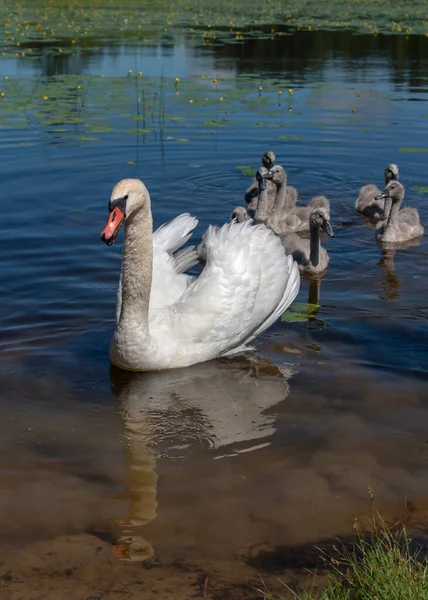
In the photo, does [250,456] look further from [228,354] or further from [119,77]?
[119,77]

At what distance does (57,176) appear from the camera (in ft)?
48.6

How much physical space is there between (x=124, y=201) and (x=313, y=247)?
417 cm

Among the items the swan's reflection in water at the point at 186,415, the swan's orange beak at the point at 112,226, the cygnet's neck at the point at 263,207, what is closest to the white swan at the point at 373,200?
the cygnet's neck at the point at 263,207

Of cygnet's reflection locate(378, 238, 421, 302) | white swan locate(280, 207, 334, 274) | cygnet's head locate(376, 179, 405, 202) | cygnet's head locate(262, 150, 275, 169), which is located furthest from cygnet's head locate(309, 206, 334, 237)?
cygnet's head locate(262, 150, 275, 169)

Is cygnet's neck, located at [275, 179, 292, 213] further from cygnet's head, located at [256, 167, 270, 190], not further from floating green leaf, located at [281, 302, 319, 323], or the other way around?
floating green leaf, located at [281, 302, 319, 323]

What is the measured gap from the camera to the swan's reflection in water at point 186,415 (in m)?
5.99

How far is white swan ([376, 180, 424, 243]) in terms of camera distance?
11.8 m

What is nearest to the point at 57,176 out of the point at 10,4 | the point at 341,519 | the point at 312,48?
the point at 341,519

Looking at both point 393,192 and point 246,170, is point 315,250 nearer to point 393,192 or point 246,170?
point 393,192

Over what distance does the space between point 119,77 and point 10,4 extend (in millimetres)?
21453

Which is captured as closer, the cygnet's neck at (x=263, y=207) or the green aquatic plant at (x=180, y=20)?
the cygnet's neck at (x=263, y=207)

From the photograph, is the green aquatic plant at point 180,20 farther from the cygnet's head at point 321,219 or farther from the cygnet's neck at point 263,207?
the cygnet's head at point 321,219

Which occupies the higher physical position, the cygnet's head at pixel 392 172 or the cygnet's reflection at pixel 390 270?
the cygnet's head at pixel 392 172

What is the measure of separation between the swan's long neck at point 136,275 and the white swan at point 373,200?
5817 mm
